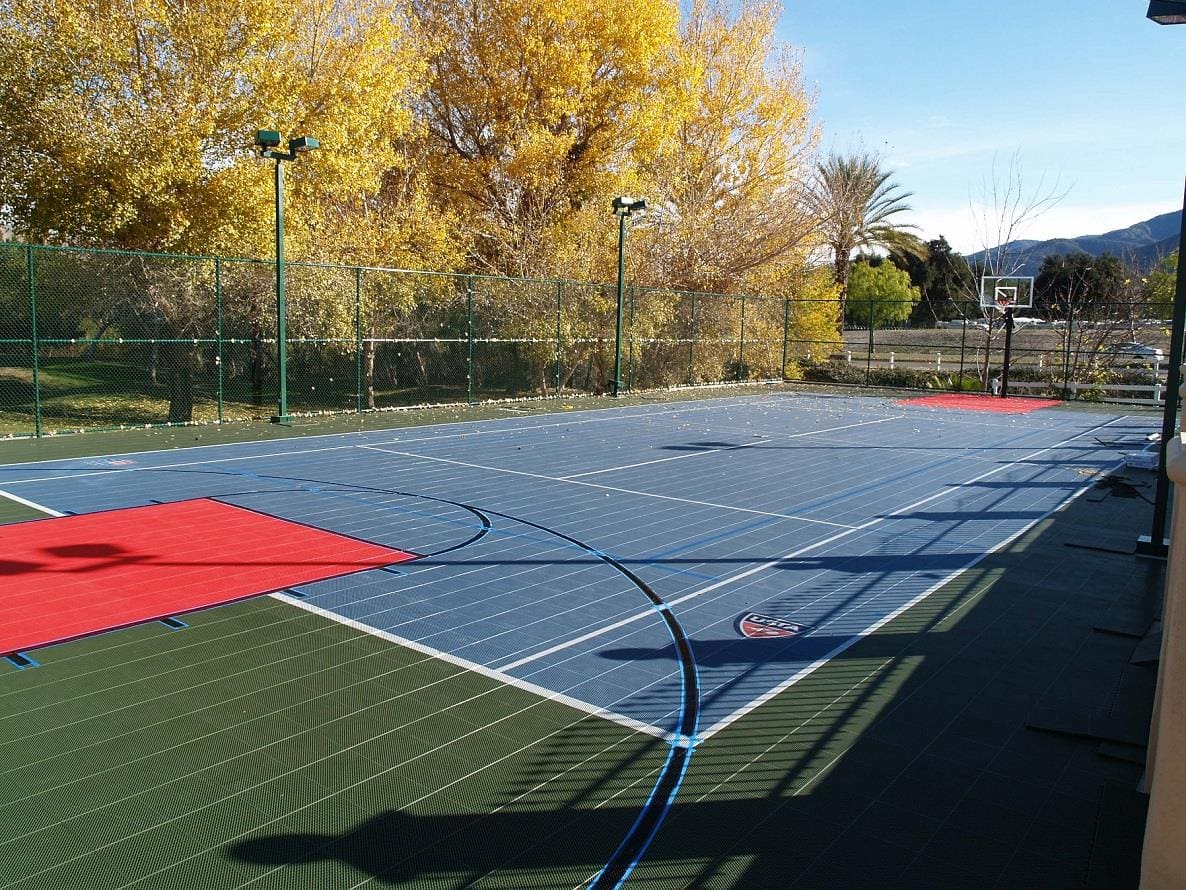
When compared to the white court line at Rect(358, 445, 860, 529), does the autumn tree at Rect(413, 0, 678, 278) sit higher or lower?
higher

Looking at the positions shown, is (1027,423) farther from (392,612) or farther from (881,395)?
(392,612)

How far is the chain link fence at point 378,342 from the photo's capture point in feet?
46.5

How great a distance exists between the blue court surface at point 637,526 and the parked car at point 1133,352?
31.4ft

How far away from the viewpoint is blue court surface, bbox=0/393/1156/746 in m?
4.93

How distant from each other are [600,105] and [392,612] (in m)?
21.4

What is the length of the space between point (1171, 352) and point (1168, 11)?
2528 mm

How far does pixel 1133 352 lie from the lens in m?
24.2

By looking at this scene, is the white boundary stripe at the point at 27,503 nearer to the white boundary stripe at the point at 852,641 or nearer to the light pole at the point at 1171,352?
the white boundary stripe at the point at 852,641

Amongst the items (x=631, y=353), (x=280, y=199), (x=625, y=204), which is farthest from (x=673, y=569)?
(x=631, y=353)

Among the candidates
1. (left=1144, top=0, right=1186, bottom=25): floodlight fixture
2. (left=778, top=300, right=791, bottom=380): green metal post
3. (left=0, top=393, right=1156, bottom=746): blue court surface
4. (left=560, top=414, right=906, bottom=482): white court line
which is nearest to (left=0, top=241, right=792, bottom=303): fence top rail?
(left=0, top=393, right=1156, bottom=746): blue court surface

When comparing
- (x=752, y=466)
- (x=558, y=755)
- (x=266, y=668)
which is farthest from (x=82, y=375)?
(x=558, y=755)


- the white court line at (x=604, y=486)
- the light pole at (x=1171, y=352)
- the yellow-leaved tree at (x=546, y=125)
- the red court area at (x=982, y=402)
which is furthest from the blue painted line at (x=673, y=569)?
the red court area at (x=982, y=402)

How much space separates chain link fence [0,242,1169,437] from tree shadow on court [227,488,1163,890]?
11.3 m

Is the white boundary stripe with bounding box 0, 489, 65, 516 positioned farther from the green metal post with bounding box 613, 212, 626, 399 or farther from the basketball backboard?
the basketball backboard
